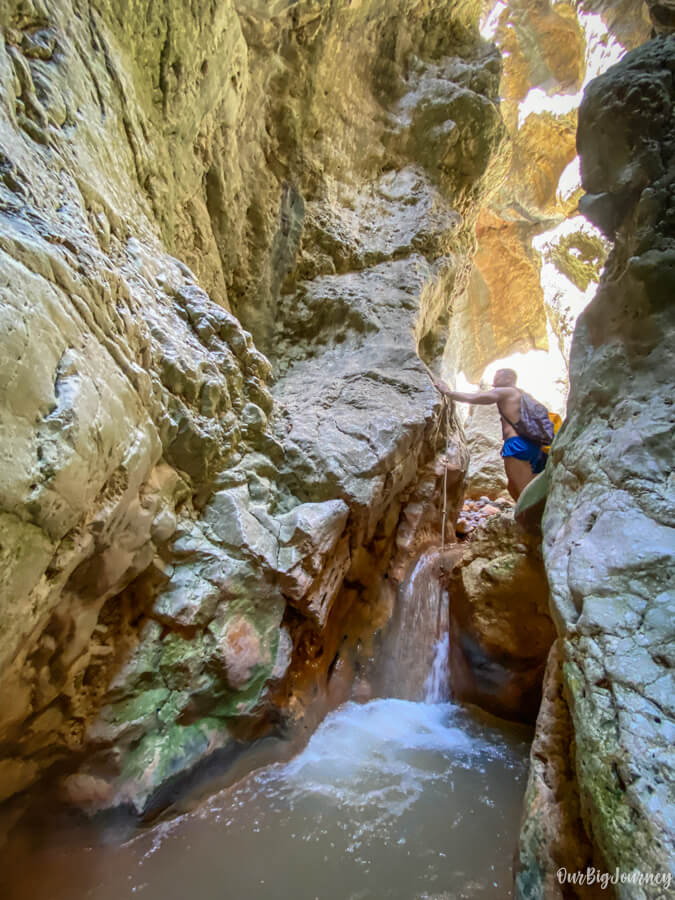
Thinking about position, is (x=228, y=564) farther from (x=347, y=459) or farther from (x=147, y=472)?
(x=347, y=459)

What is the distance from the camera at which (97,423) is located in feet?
5.98

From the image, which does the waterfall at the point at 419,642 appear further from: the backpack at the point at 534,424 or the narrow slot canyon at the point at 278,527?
the backpack at the point at 534,424

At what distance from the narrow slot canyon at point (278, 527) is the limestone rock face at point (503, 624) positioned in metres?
0.03

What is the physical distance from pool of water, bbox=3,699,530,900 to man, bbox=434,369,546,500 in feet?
9.53

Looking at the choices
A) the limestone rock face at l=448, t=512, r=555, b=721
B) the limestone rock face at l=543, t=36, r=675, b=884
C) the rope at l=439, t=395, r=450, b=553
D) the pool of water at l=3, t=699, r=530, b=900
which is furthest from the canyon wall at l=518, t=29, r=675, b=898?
the rope at l=439, t=395, r=450, b=553

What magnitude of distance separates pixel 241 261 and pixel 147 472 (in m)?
3.53

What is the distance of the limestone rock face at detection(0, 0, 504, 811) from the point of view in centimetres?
174

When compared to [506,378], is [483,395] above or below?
below

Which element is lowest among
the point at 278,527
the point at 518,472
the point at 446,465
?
the point at 278,527

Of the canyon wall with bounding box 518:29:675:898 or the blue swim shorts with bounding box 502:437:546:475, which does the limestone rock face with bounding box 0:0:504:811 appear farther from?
the canyon wall with bounding box 518:29:675:898

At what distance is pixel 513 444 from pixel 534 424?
1.13ft

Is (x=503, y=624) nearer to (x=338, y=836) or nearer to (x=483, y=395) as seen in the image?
(x=338, y=836)

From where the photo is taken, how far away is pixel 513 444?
5.11 metres

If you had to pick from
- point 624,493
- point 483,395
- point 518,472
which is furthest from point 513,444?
point 624,493
